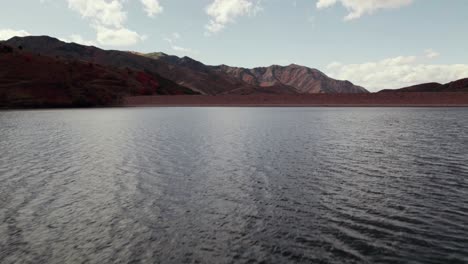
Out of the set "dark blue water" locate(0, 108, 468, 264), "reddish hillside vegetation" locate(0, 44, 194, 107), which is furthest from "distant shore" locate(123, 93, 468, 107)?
"dark blue water" locate(0, 108, 468, 264)

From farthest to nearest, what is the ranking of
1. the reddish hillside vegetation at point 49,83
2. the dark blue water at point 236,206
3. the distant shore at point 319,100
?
the reddish hillside vegetation at point 49,83 < the distant shore at point 319,100 < the dark blue water at point 236,206

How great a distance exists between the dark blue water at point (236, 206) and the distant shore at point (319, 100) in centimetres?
8908

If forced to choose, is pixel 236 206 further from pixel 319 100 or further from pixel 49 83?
pixel 49 83

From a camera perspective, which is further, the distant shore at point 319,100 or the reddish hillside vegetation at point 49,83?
the reddish hillside vegetation at point 49,83

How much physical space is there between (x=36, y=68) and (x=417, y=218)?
146924 millimetres

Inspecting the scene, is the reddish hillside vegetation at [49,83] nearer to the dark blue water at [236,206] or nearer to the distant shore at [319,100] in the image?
the distant shore at [319,100]

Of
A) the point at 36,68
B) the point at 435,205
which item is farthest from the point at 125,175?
the point at 36,68

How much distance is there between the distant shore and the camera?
10049cm

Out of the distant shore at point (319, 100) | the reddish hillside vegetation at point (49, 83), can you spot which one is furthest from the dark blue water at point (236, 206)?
the reddish hillside vegetation at point (49, 83)

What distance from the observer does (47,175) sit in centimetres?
1612

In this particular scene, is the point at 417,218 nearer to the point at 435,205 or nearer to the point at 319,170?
the point at 435,205

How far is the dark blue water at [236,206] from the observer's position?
26.6 ft

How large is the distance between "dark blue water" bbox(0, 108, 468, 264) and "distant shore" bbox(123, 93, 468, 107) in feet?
292

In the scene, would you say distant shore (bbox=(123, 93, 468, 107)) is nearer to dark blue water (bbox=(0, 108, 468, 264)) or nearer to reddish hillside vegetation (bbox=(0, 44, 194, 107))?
reddish hillside vegetation (bbox=(0, 44, 194, 107))
